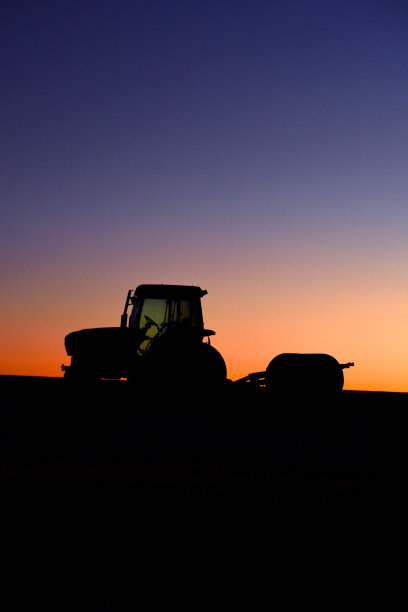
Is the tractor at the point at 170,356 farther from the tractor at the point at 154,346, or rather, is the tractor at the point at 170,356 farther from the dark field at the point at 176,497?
the dark field at the point at 176,497

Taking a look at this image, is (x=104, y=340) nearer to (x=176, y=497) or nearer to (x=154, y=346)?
(x=154, y=346)

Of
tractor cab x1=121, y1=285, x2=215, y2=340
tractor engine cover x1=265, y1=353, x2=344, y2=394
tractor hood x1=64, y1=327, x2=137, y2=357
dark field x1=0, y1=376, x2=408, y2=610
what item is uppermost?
tractor cab x1=121, y1=285, x2=215, y2=340

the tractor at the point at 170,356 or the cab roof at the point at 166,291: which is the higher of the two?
the cab roof at the point at 166,291

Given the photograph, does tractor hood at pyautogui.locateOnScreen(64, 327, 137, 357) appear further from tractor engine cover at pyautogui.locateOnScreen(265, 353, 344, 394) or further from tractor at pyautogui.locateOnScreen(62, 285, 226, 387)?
tractor engine cover at pyautogui.locateOnScreen(265, 353, 344, 394)

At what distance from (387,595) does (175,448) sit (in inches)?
100

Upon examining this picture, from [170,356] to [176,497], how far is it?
6.83 m

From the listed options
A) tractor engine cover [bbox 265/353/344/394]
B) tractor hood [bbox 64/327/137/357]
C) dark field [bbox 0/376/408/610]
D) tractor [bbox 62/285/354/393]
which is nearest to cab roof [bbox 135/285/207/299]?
tractor [bbox 62/285/354/393]

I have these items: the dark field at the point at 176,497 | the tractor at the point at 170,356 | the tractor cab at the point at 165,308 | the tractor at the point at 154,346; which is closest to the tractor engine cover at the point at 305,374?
the tractor at the point at 170,356

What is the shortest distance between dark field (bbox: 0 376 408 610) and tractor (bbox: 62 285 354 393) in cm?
411

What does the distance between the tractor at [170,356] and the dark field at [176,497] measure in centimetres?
411

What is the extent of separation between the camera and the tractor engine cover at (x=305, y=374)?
9.77 metres

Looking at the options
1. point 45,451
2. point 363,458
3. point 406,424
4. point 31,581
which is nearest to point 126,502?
point 31,581

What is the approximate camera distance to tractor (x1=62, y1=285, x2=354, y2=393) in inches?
383

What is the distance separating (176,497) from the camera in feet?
9.71
